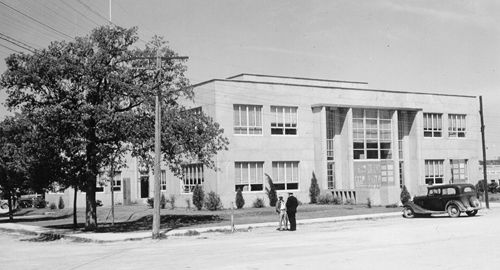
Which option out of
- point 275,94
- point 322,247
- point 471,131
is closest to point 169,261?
point 322,247

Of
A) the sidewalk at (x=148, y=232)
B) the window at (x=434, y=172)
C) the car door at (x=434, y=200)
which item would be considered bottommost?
the sidewalk at (x=148, y=232)

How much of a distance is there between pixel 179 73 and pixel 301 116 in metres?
17.1

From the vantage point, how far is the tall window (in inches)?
1822

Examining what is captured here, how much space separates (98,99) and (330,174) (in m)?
23.5

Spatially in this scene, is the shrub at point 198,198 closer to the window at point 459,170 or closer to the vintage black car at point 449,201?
the vintage black car at point 449,201

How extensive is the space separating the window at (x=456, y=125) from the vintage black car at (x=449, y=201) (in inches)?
937

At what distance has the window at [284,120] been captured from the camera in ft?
138

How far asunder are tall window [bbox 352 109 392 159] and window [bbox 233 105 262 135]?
8.98 metres

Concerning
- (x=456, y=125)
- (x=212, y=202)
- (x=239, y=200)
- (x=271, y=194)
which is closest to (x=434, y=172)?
(x=456, y=125)

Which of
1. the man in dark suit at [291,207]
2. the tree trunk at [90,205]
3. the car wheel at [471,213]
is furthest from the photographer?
the car wheel at [471,213]

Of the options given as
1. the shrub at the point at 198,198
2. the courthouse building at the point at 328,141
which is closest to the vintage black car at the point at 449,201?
the courthouse building at the point at 328,141

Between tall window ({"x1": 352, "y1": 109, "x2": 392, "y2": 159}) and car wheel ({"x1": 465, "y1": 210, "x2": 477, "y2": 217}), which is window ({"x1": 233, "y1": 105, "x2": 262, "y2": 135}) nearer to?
tall window ({"x1": 352, "y1": 109, "x2": 392, "y2": 159})

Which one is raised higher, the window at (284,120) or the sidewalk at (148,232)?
the window at (284,120)

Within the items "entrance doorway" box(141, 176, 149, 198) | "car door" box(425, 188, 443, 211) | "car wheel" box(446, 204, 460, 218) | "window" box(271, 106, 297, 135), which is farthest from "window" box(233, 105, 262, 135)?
"entrance doorway" box(141, 176, 149, 198)
